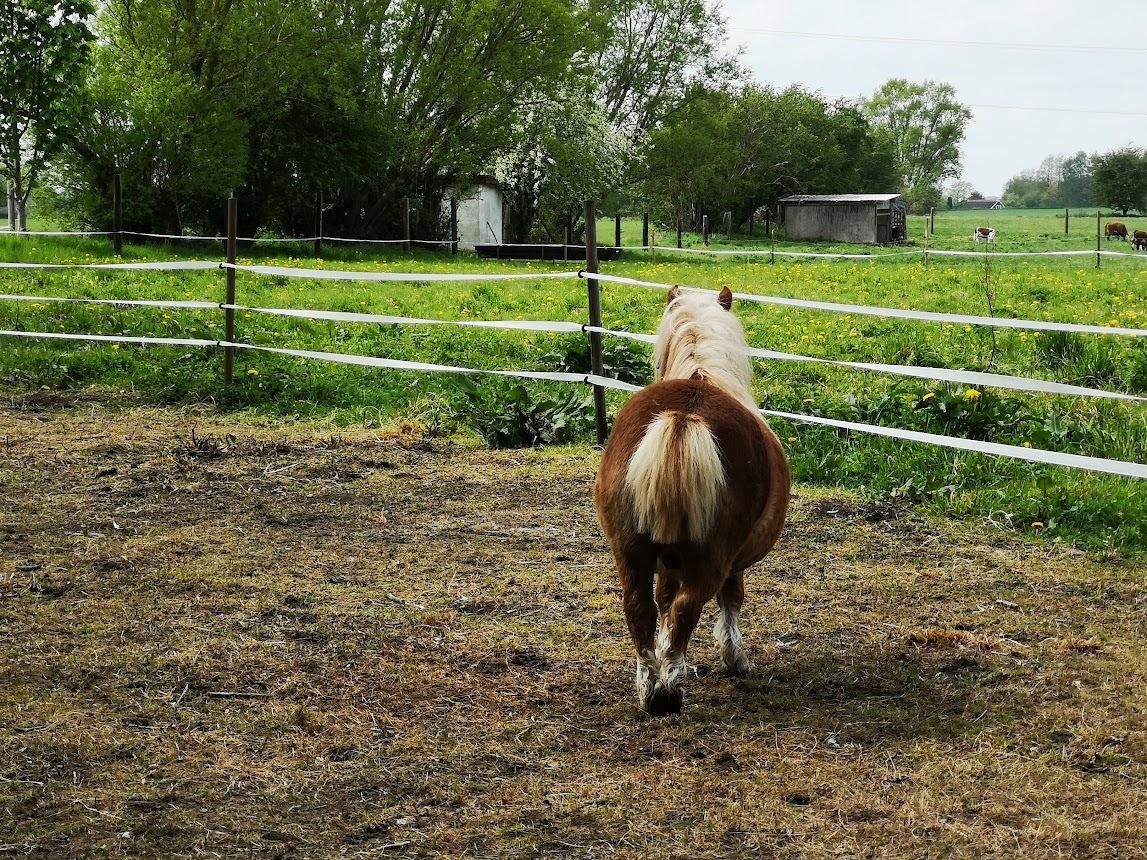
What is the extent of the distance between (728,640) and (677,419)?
37.2 inches

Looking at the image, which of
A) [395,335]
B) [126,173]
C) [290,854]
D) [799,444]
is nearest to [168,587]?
[290,854]

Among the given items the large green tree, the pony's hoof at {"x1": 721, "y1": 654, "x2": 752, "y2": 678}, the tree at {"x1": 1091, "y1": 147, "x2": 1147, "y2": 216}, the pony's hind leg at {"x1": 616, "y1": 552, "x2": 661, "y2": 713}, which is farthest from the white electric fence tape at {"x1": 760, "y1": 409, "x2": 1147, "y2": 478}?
the tree at {"x1": 1091, "y1": 147, "x2": 1147, "y2": 216}

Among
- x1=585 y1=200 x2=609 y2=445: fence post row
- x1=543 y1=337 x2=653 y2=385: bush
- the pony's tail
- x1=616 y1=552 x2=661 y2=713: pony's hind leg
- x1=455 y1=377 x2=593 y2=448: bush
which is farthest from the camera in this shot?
x1=543 y1=337 x2=653 y2=385: bush

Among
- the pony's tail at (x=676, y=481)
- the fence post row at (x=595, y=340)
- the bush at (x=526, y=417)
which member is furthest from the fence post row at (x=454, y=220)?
the pony's tail at (x=676, y=481)

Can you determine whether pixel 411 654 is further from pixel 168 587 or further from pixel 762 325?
pixel 762 325

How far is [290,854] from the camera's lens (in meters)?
2.49

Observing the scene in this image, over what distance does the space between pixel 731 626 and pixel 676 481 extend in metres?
0.83

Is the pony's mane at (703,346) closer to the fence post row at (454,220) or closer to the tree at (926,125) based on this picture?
the fence post row at (454,220)

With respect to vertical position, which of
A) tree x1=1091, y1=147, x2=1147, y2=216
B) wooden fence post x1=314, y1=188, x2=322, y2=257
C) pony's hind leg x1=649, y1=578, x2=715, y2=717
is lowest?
pony's hind leg x1=649, y1=578, x2=715, y2=717

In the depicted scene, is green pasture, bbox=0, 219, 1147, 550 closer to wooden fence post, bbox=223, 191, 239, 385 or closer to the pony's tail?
wooden fence post, bbox=223, 191, 239, 385

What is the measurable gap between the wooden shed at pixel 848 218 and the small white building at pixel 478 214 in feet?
57.8

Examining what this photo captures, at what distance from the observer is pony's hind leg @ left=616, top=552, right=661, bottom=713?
319cm

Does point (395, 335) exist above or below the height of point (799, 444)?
above

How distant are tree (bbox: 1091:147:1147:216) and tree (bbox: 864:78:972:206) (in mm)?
31741
